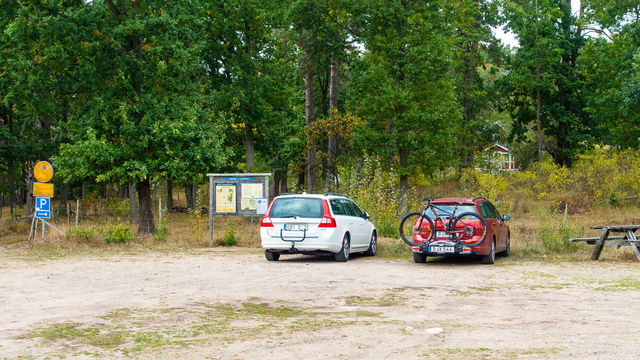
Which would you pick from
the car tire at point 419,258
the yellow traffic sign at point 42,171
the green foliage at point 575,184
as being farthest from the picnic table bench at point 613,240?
the green foliage at point 575,184

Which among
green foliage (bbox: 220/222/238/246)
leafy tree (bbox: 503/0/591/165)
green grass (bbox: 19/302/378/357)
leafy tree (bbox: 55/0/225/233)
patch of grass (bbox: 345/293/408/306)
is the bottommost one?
green grass (bbox: 19/302/378/357)

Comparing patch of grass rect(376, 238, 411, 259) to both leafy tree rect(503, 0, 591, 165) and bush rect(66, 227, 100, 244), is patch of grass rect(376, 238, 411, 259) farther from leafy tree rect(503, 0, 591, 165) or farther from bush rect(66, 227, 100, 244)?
leafy tree rect(503, 0, 591, 165)

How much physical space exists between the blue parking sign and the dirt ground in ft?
20.6

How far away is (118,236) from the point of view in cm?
2416

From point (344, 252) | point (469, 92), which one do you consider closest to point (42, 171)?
point (344, 252)

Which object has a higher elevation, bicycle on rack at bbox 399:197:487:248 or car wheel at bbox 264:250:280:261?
bicycle on rack at bbox 399:197:487:248

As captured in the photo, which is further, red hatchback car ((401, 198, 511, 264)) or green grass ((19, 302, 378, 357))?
red hatchback car ((401, 198, 511, 264))

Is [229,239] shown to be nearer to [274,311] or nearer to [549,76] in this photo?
[274,311]

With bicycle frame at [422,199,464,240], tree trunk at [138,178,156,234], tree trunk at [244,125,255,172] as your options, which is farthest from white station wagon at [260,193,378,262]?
tree trunk at [244,125,255,172]

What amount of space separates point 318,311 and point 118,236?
Result: 14627mm

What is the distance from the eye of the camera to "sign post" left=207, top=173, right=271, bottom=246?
23891 mm

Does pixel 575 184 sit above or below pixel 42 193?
above

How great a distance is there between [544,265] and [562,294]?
230 inches

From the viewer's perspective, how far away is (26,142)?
42562 millimetres
